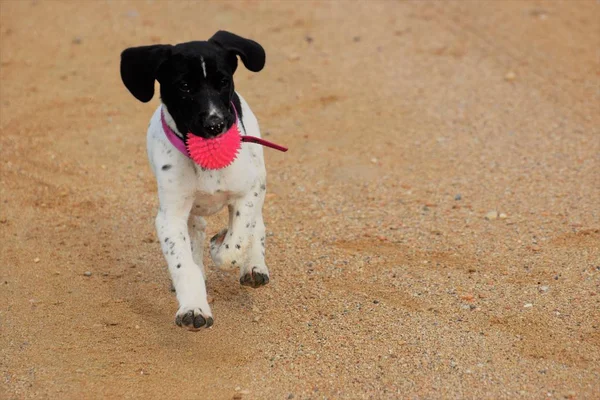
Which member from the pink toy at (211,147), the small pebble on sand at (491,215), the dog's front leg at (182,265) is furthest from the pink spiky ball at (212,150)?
the small pebble on sand at (491,215)

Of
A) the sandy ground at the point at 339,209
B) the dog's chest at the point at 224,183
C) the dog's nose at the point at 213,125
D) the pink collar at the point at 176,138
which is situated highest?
the dog's nose at the point at 213,125

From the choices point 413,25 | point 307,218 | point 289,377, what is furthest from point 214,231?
point 413,25

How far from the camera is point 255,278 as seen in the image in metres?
6.05

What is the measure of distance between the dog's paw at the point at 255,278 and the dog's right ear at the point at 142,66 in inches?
50.3

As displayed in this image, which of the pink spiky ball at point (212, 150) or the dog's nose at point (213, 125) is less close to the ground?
the dog's nose at point (213, 125)

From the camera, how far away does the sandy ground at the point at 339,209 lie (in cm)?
556

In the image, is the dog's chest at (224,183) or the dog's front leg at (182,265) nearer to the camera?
the dog's front leg at (182,265)

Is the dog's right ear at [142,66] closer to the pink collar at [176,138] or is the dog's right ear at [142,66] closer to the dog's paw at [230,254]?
the pink collar at [176,138]

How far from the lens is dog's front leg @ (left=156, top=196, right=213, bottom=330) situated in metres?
5.27

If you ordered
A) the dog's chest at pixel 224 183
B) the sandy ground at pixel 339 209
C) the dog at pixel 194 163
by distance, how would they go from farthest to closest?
the dog's chest at pixel 224 183 → the sandy ground at pixel 339 209 → the dog at pixel 194 163

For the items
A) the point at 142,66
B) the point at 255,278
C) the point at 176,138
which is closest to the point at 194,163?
the point at 176,138

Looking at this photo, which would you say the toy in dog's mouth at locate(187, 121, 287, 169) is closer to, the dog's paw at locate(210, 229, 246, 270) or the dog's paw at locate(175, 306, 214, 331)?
the dog's paw at locate(210, 229, 246, 270)

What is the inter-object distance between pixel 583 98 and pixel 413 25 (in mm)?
2867

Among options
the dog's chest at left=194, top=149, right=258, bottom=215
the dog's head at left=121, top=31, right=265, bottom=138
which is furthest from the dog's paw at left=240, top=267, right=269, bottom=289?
the dog's head at left=121, top=31, right=265, bottom=138
